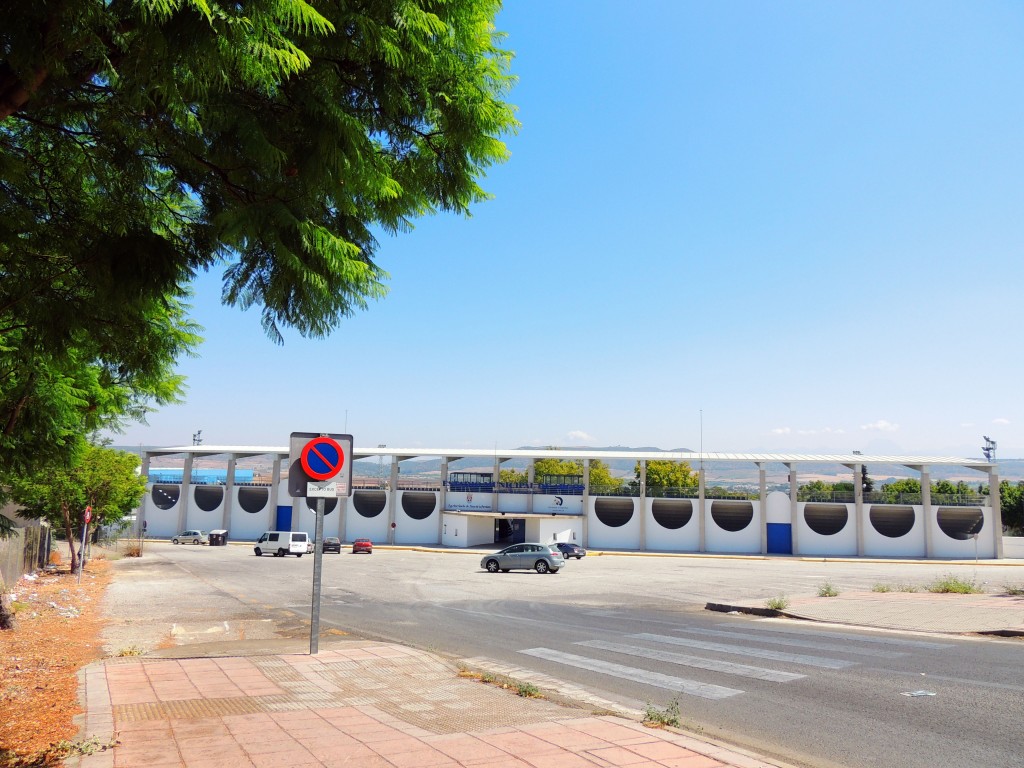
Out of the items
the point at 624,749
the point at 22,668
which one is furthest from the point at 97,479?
the point at 624,749

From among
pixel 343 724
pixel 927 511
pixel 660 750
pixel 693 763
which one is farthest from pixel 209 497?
pixel 693 763

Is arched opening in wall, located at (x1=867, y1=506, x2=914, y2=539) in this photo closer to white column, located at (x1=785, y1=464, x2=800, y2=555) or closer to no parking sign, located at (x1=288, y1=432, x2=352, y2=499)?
white column, located at (x1=785, y1=464, x2=800, y2=555)

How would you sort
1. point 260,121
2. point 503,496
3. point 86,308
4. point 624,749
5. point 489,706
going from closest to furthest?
point 260,121 → point 86,308 → point 624,749 → point 489,706 → point 503,496

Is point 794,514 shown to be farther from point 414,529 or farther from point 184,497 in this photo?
point 184,497

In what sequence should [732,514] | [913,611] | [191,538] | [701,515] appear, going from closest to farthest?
[913,611], [701,515], [732,514], [191,538]

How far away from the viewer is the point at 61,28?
3164mm

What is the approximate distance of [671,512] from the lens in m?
55.8

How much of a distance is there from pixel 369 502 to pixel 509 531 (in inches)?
519

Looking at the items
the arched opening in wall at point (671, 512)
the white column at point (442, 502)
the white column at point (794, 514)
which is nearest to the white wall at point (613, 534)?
the arched opening in wall at point (671, 512)

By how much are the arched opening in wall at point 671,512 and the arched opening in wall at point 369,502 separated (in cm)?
2338

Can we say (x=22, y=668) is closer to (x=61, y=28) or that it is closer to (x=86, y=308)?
(x=86, y=308)

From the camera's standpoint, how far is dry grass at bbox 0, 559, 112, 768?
5.74 metres

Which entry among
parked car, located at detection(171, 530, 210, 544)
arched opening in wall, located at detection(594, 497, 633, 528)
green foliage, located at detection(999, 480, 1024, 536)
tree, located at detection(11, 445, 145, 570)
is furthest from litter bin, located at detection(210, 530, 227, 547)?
green foliage, located at detection(999, 480, 1024, 536)

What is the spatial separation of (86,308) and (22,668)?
728 centimetres
